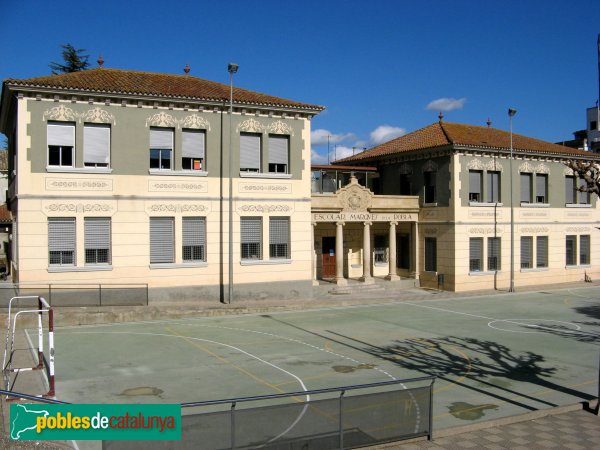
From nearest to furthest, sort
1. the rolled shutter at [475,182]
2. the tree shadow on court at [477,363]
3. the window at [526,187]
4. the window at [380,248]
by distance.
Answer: the tree shadow on court at [477,363]
the rolled shutter at [475,182]
the window at [526,187]
the window at [380,248]

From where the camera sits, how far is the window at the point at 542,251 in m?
37.6

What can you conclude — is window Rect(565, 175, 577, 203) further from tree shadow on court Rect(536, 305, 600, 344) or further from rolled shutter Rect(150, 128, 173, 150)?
rolled shutter Rect(150, 128, 173, 150)

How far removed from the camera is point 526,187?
36.9 m

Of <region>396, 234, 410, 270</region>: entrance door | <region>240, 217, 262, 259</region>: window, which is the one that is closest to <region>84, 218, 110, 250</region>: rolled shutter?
<region>240, 217, 262, 259</region>: window

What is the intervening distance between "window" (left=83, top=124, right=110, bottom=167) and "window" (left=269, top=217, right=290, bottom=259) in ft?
26.9

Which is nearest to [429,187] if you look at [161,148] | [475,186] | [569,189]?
[475,186]

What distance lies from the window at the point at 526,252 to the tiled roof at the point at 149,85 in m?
16.7

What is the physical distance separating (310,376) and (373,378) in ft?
5.31

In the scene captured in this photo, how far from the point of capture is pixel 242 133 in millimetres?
27734

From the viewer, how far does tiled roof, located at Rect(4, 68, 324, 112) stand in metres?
24.1

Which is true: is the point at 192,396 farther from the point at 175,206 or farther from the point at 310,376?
the point at 175,206

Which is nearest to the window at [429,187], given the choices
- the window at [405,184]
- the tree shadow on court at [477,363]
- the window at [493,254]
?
the window at [405,184]

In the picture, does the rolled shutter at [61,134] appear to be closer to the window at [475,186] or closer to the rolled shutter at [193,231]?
the rolled shutter at [193,231]

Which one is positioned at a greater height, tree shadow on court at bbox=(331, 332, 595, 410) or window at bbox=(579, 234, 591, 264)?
window at bbox=(579, 234, 591, 264)
